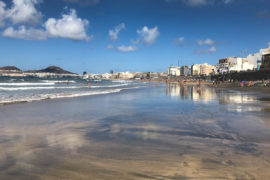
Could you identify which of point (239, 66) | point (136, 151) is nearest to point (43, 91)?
point (136, 151)

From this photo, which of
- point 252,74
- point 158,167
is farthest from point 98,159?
point 252,74

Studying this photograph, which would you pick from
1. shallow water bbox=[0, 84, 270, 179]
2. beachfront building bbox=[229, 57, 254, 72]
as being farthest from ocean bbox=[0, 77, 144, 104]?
beachfront building bbox=[229, 57, 254, 72]

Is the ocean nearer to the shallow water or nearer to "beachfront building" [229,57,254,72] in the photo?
the shallow water

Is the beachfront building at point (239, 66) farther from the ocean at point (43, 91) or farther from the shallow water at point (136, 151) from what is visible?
the shallow water at point (136, 151)

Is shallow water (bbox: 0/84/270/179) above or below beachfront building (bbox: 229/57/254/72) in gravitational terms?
below

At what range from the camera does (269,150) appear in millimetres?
4305

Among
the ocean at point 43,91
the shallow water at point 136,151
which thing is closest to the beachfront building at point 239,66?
the ocean at point 43,91

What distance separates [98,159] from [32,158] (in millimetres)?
1341

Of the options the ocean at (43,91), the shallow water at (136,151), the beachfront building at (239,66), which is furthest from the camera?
the beachfront building at (239,66)

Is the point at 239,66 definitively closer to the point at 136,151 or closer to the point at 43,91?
the point at 43,91

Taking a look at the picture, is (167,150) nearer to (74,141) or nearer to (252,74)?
(74,141)

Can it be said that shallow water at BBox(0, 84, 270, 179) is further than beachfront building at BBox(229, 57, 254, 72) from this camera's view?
No

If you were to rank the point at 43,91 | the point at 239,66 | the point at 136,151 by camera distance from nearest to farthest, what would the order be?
the point at 136,151 → the point at 43,91 → the point at 239,66

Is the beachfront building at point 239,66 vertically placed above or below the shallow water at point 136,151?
above
